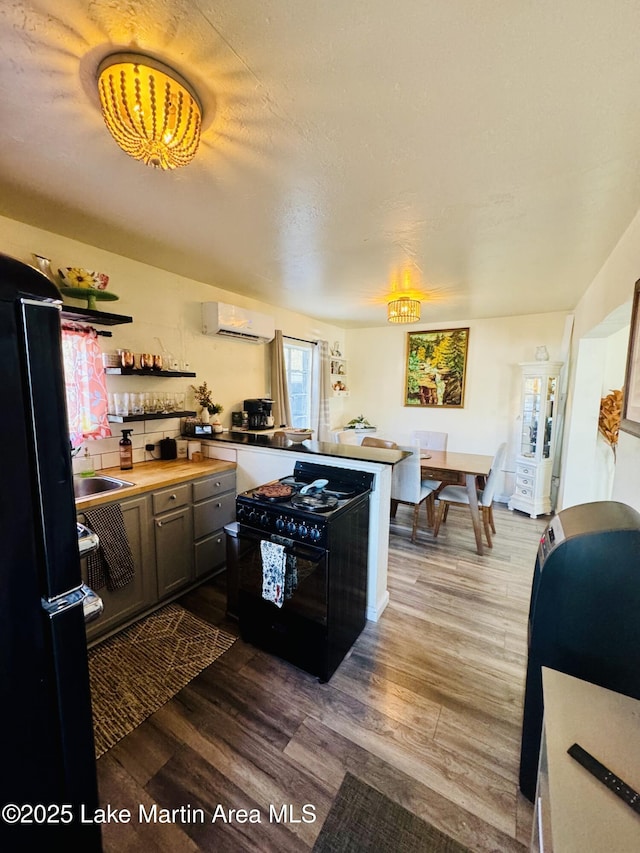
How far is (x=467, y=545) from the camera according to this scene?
329 centimetres

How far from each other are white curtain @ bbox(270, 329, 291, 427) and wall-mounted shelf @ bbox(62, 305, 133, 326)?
6.12 ft

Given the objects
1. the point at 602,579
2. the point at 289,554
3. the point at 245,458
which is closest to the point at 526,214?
the point at 602,579

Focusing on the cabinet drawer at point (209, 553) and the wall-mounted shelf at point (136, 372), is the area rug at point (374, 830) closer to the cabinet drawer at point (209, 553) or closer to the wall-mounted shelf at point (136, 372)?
the cabinet drawer at point (209, 553)

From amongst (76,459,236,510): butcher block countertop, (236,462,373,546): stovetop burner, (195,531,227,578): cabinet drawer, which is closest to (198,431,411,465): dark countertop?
(236,462,373,546): stovetop burner

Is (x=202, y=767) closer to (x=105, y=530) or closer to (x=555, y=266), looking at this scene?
(x=105, y=530)

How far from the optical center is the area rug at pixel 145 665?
5.12 feet

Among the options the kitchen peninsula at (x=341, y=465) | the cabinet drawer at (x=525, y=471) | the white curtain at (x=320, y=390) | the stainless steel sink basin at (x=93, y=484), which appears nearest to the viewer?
the kitchen peninsula at (x=341, y=465)

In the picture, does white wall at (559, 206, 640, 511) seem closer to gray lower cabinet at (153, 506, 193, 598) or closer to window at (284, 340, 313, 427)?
gray lower cabinet at (153, 506, 193, 598)

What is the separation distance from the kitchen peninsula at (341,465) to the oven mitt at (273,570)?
2.12 feet

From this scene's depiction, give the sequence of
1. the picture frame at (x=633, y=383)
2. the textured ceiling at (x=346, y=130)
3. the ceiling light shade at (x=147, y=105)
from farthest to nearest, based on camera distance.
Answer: the picture frame at (x=633, y=383)
the ceiling light shade at (x=147, y=105)
the textured ceiling at (x=346, y=130)

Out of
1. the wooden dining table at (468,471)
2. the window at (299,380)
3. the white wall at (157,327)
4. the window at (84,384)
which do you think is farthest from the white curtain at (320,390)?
the window at (84,384)

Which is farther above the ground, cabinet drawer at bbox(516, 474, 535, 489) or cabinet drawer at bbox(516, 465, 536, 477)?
cabinet drawer at bbox(516, 465, 536, 477)

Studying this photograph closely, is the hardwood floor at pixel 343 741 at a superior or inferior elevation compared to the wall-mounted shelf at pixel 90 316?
inferior

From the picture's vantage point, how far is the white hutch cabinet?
155 inches
